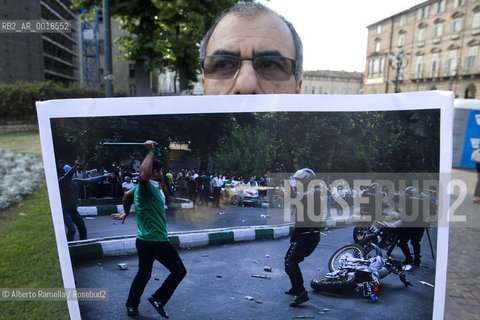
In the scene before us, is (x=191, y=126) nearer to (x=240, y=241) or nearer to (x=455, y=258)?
(x=240, y=241)

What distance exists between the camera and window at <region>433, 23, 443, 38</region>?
132 ft

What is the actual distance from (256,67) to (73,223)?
0.91 meters

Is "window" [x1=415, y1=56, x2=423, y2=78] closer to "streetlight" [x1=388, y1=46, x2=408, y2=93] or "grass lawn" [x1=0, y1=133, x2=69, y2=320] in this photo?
"streetlight" [x1=388, y1=46, x2=408, y2=93]

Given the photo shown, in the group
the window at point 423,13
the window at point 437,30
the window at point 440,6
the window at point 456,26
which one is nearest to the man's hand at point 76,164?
the window at point 456,26

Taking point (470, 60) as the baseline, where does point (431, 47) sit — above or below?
above

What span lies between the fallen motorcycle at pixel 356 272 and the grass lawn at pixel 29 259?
254 cm

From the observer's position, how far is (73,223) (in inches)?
37.9

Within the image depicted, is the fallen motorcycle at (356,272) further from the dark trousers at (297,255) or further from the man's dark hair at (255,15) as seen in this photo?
the man's dark hair at (255,15)

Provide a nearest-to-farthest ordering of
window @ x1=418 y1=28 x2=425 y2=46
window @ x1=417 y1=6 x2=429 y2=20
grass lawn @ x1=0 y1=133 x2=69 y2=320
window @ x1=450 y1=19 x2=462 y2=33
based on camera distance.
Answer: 1. grass lawn @ x1=0 y1=133 x2=69 y2=320
2. window @ x1=450 y1=19 x2=462 y2=33
3. window @ x1=417 y1=6 x2=429 y2=20
4. window @ x1=418 y1=28 x2=425 y2=46

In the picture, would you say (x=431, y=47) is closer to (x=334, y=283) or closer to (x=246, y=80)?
(x=246, y=80)

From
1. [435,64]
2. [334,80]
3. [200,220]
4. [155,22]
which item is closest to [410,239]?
[200,220]

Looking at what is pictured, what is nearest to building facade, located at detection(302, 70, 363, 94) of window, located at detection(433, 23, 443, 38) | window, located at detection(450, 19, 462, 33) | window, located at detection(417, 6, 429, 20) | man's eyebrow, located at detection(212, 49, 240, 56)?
window, located at detection(417, 6, 429, 20)

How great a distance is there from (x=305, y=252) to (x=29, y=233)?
455cm

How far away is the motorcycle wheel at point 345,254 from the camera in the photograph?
963 mm
